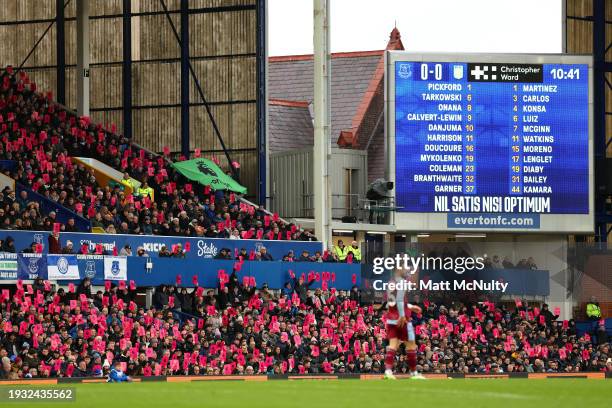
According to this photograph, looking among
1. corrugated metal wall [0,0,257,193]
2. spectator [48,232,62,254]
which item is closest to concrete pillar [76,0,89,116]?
corrugated metal wall [0,0,257,193]

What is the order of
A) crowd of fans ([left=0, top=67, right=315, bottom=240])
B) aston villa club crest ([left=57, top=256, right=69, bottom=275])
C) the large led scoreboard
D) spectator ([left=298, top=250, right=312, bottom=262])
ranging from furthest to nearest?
1. the large led scoreboard
2. spectator ([left=298, top=250, right=312, bottom=262])
3. crowd of fans ([left=0, top=67, right=315, bottom=240])
4. aston villa club crest ([left=57, top=256, right=69, bottom=275])

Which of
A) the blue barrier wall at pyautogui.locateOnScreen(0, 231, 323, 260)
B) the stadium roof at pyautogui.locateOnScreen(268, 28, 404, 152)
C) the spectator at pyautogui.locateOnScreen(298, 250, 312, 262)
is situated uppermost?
the stadium roof at pyautogui.locateOnScreen(268, 28, 404, 152)

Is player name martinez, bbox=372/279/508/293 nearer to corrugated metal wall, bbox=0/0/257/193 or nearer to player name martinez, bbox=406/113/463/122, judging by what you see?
player name martinez, bbox=406/113/463/122

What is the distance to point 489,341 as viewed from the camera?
43656mm

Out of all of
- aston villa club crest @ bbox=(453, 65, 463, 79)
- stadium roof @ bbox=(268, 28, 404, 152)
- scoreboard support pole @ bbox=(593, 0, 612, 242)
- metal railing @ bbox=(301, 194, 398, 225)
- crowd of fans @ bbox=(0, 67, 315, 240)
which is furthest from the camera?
stadium roof @ bbox=(268, 28, 404, 152)

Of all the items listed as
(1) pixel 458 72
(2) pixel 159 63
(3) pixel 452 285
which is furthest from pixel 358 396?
(2) pixel 159 63

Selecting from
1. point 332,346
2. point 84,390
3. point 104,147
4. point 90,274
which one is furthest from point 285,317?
point 84,390

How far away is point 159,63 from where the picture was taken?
54.3m

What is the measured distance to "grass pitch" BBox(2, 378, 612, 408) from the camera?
17.7 m

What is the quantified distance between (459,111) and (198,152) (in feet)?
30.3

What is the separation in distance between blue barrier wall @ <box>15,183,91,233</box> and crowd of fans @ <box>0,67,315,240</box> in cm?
15

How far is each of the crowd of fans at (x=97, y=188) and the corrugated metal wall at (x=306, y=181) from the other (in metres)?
4.04

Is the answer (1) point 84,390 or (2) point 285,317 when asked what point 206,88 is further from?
(1) point 84,390

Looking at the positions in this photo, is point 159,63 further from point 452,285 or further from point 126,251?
point 126,251
